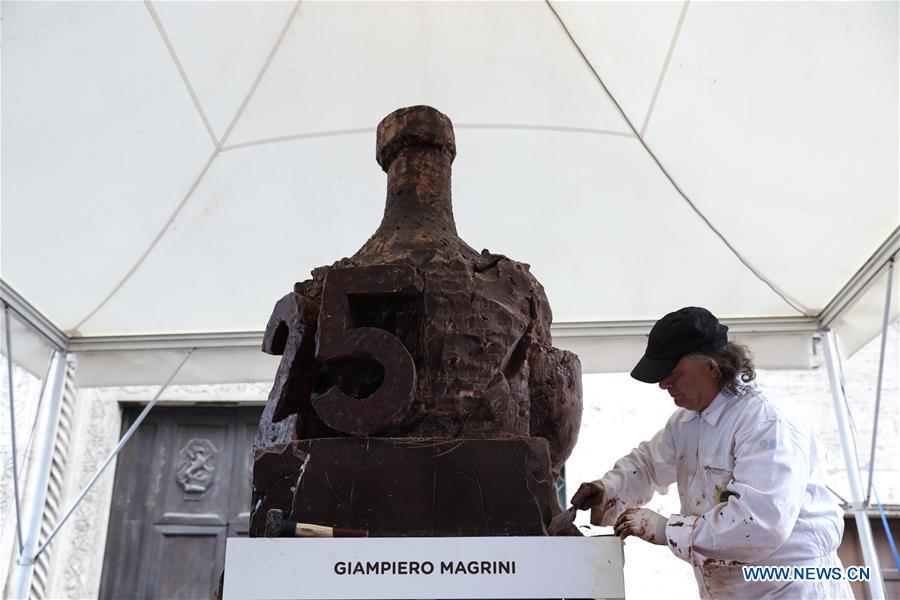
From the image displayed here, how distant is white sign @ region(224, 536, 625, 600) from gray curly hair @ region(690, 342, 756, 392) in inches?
32.0

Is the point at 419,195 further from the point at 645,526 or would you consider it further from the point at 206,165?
the point at 206,165

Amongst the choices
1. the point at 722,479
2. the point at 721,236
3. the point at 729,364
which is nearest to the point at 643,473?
the point at 722,479

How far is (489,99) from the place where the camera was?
3721 millimetres

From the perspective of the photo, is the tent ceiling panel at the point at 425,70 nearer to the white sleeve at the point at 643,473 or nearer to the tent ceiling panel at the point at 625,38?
the tent ceiling panel at the point at 625,38

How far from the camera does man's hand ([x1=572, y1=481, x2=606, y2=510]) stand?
2270 millimetres

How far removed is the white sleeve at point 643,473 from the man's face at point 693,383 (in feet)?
0.57

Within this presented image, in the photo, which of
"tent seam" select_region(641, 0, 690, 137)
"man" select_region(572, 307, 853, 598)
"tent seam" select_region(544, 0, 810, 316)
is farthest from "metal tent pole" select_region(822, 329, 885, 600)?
"man" select_region(572, 307, 853, 598)

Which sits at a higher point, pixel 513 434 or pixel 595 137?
pixel 595 137

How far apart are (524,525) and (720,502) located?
572 mm

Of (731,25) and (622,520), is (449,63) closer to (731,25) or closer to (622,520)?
(731,25)

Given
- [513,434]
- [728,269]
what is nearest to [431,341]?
[513,434]

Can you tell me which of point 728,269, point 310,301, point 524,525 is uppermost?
point 728,269

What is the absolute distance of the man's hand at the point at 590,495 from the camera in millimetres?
2270

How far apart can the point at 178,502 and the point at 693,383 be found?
4.42 metres
